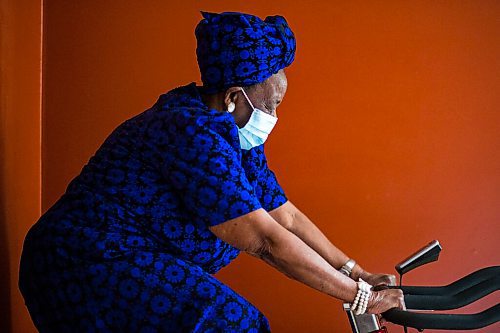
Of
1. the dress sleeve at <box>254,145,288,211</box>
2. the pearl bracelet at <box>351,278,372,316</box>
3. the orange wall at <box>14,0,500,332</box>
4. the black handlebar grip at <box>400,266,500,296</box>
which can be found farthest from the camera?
the orange wall at <box>14,0,500,332</box>

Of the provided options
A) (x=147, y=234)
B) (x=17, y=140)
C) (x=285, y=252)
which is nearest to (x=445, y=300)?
(x=285, y=252)

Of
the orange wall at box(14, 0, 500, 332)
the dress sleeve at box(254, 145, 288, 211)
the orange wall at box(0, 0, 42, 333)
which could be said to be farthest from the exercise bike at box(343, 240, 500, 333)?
the orange wall at box(0, 0, 42, 333)

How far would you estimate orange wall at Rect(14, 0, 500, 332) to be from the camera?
3174 mm

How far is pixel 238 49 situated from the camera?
1.91m

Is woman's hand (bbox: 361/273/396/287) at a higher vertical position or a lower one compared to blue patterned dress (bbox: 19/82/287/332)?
lower

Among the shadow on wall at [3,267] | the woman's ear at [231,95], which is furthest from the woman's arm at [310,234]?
the shadow on wall at [3,267]

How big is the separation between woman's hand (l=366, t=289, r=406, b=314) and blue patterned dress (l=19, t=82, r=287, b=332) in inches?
10.7

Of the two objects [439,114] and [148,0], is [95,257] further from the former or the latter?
[439,114]

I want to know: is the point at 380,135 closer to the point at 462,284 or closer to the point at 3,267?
the point at 462,284

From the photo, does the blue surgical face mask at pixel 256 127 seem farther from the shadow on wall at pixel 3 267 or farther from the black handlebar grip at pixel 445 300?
the shadow on wall at pixel 3 267

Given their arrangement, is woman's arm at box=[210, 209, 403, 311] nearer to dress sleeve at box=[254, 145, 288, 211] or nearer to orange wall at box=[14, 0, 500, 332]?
dress sleeve at box=[254, 145, 288, 211]

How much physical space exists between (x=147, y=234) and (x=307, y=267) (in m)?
0.41

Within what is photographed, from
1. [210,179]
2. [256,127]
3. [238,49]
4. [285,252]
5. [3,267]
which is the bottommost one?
[3,267]

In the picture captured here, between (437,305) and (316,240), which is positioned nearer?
(437,305)
